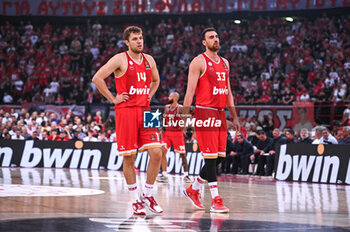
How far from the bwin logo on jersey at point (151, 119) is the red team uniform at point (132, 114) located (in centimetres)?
5

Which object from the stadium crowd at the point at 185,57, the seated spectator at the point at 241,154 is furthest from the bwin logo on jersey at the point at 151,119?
the stadium crowd at the point at 185,57

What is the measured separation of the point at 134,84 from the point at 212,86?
1.24 metres

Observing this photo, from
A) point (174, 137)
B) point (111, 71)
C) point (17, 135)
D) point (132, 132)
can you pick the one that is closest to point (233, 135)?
point (174, 137)

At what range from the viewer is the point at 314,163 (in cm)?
1622

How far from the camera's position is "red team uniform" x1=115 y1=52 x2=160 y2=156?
8.12 metres

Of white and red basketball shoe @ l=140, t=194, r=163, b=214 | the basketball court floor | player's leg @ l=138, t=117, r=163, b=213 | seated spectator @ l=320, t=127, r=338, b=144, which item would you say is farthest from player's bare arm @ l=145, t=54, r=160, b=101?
seated spectator @ l=320, t=127, r=338, b=144

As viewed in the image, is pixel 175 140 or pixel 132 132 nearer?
pixel 132 132

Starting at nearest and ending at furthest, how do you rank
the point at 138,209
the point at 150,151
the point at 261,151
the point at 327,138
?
the point at 138,209, the point at 150,151, the point at 327,138, the point at 261,151

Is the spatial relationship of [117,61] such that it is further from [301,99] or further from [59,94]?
[59,94]

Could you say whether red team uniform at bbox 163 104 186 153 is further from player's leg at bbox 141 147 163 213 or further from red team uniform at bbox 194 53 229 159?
player's leg at bbox 141 147 163 213

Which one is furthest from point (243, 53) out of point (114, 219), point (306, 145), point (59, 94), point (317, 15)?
point (114, 219)

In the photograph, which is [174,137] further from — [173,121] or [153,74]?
[153,74]

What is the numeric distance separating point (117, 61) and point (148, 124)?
96 centimetres

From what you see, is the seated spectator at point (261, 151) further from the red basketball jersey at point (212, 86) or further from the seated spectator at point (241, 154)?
the red basketball jersey at point (212, 86)
